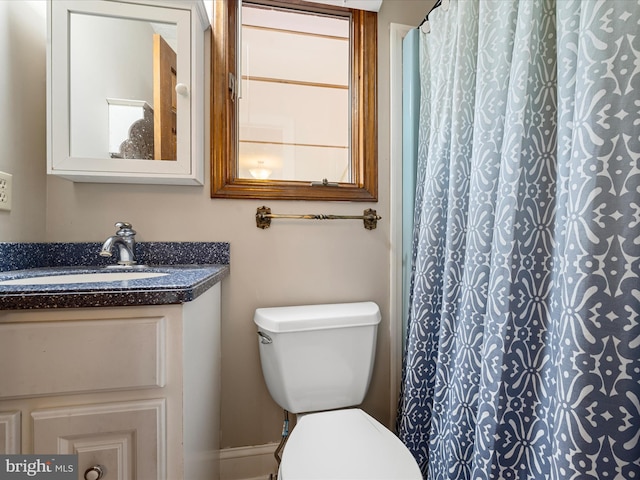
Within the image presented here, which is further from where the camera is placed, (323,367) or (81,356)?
(323,367)

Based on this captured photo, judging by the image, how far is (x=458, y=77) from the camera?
0.91m

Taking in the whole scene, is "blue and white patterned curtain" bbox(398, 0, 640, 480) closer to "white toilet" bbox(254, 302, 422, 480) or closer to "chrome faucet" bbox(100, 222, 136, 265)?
"white toilet" bbox(254, 302, 422, 480)

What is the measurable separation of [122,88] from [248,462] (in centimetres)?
149

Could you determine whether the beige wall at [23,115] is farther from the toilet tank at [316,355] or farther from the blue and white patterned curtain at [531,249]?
the blue and white patterned curtain at [531,249]

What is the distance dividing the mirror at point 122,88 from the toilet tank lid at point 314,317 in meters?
0.66

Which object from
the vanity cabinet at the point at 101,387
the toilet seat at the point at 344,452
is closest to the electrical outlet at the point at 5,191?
the vanity cabinet at the point at 101,387

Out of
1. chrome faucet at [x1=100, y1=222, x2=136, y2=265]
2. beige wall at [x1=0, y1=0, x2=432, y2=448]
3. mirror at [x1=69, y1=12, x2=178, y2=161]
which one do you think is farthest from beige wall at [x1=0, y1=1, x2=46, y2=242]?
chrome faucet at [x1=100, y1=222, x2=136, y2=265]

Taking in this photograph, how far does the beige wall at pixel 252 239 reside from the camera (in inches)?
44.0

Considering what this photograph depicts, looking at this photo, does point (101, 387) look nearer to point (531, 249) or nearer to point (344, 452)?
point (344, 452)

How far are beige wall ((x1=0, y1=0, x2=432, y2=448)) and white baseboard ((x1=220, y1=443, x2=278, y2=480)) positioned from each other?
0.03 metres

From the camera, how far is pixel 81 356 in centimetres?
59

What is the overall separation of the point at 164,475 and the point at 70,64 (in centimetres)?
124

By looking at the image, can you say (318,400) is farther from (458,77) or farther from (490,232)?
(458,77)

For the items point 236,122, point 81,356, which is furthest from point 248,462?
point 236,122
